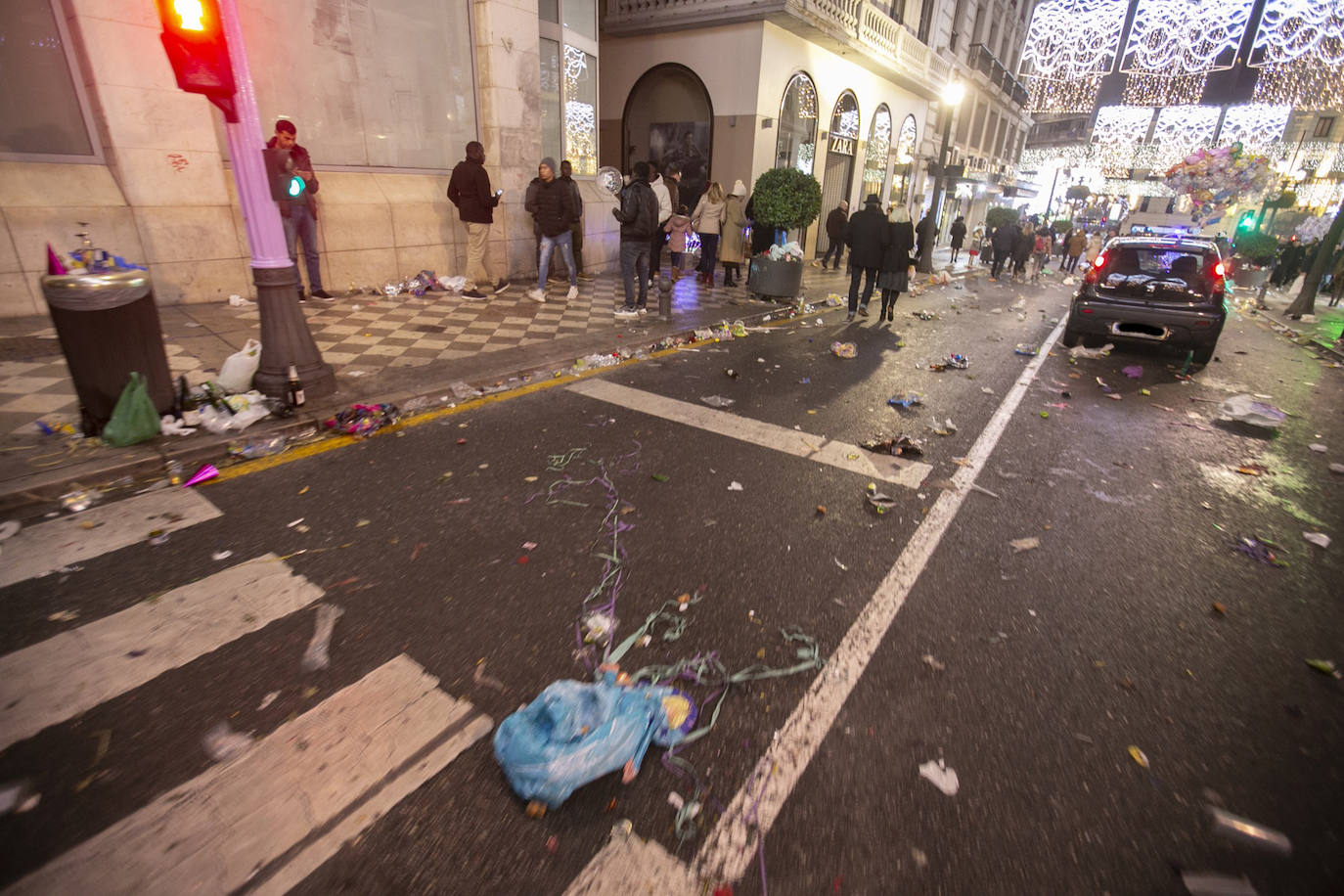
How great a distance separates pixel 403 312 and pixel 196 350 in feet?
9.17

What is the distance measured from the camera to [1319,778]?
2.21 meters

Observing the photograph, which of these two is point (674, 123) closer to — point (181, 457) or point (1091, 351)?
point (1091, 351)

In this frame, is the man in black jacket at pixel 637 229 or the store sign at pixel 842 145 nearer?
the man in black jacket at pixel 637 229

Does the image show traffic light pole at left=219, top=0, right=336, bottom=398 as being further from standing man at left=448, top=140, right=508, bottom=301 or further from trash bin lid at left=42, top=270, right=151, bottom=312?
standing man at left=448, top=140, right=508, bottom=301

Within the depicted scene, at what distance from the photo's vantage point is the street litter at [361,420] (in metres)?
4.76

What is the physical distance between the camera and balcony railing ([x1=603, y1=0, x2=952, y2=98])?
1455 centimetres

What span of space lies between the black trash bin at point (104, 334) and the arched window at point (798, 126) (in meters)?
15.6

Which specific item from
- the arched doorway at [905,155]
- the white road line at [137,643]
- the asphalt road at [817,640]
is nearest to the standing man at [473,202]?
the asphalt road at [817,640]

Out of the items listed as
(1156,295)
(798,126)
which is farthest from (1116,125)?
(1156,295)

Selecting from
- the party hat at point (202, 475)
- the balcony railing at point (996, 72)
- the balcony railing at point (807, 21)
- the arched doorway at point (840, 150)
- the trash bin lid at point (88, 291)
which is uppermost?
the balcony railing at point (996, 72)

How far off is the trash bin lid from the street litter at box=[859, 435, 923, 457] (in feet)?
18.7

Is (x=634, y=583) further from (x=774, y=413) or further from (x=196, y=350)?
(x=196, y=350)

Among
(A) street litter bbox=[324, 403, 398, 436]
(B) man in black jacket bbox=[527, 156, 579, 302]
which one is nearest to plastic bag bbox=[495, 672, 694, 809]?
(A) street litter bbox=[324, 403, 398, 436]

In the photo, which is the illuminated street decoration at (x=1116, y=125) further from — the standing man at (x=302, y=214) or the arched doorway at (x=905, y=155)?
the standing man at (x=302, y=214)
